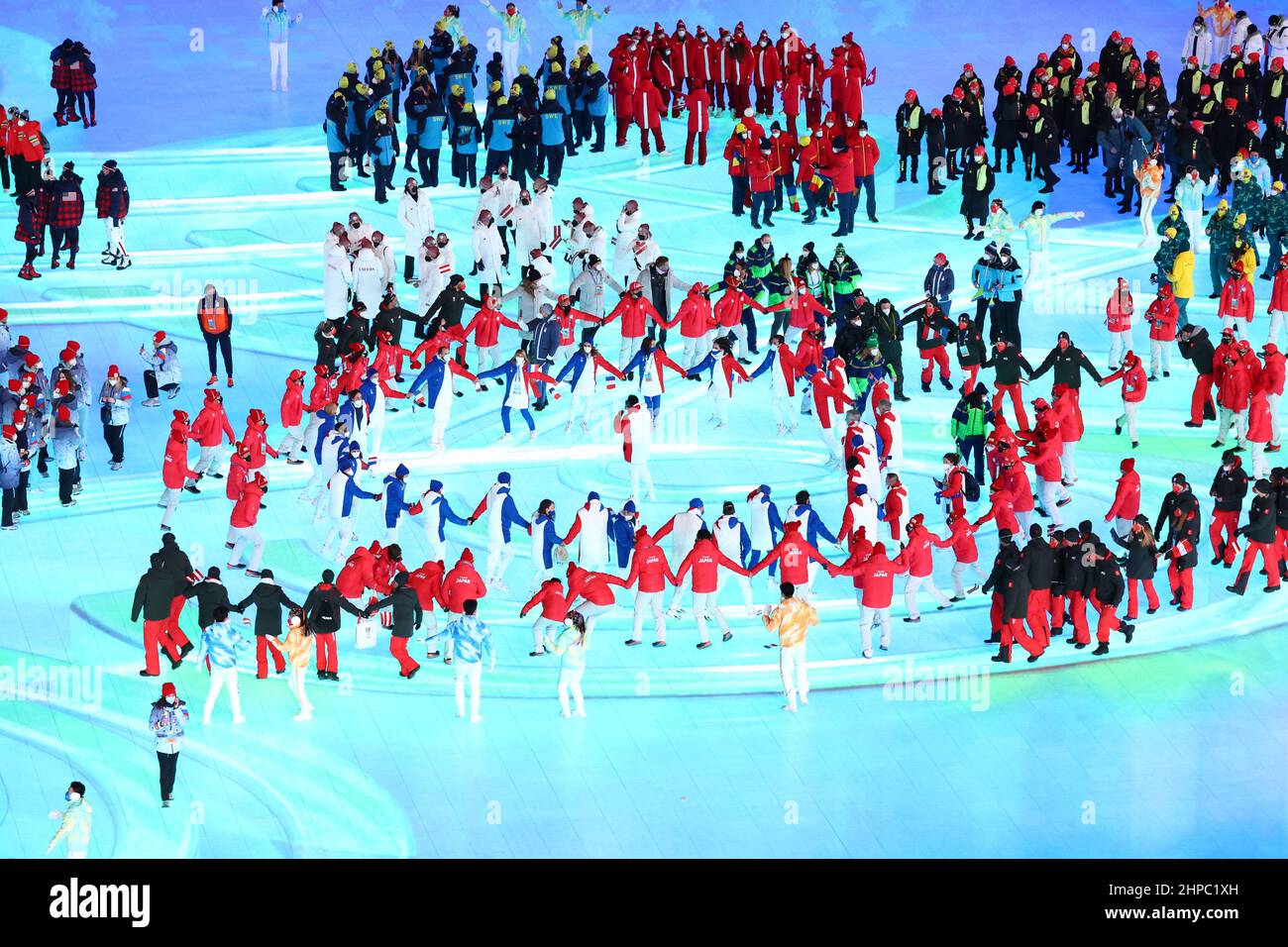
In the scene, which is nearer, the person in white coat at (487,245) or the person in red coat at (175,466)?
the person in red coat at (175,466)

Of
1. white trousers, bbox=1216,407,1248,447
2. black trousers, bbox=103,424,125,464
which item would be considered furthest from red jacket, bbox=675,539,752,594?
black trousers, bbox=103,424,125,464

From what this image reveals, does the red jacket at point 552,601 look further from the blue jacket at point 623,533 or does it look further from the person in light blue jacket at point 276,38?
the person in light blue jacket at point 276,38

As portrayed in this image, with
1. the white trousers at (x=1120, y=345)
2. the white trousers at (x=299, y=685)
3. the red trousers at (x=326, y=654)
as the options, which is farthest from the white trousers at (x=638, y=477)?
the white trousers at (x=1120, y=345)

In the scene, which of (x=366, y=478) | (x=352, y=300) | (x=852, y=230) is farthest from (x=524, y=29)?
(x=366, y=478)

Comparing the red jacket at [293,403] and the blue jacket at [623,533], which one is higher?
the red jacket at [293,403]

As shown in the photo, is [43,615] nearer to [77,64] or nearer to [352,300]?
[352,300]

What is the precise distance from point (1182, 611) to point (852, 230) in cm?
1165

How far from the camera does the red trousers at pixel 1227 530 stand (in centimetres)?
2828

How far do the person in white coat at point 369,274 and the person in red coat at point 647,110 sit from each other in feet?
24.5

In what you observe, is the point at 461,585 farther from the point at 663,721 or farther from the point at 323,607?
the point at 663,721

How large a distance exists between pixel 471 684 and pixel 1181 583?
796 centimetres

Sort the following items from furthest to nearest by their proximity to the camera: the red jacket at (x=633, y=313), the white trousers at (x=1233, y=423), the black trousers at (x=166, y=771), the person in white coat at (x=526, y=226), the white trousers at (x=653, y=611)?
the person in white coat at (x=526, y=226) < the red jacket at (x=633, y=313) < the white trousers at (x=1233, y=423) < the white trousers at (x=653, y=611) < the black trousers at (x=166, y=771)

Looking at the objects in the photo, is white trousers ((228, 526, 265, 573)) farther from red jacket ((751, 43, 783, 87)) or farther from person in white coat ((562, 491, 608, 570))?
red jacket ((751, 43, 783, 87))

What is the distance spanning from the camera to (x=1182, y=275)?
33125 millimetres
